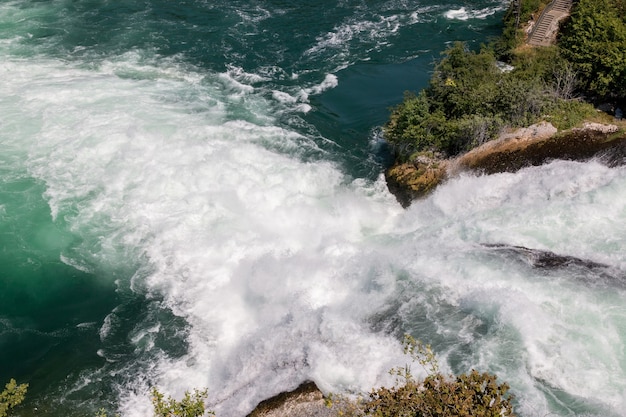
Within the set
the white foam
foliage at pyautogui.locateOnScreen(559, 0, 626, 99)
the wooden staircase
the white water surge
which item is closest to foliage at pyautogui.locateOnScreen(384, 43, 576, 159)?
foliage at pyautogui.locateOnScreen(559, 0, 626, 99)

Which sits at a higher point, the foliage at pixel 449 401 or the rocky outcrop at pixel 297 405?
the foliage at pixel 449 401

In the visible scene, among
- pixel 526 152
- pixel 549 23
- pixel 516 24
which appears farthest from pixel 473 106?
pixel 549 23

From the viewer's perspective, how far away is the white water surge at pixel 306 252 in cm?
2167

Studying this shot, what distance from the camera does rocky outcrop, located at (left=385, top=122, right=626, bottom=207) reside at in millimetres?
29875

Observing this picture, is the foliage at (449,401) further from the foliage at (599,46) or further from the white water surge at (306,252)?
the foliage at (599,46)

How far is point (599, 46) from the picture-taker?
34.4 meters

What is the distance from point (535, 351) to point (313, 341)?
826 cm

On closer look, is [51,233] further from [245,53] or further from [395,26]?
[395,26]

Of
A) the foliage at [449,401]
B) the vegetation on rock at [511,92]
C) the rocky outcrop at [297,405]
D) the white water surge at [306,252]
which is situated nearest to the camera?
the foliage at [449,401]

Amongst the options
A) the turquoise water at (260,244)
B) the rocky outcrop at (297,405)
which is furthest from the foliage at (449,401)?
the turquoise water at (260,244)

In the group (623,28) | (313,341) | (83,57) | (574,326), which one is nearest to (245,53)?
(83,57)

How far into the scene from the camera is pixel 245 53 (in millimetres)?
46094

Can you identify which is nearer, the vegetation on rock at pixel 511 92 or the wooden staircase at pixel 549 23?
the vegetation on rock at pixel 511 92

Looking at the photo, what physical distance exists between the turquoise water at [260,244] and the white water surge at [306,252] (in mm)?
91
